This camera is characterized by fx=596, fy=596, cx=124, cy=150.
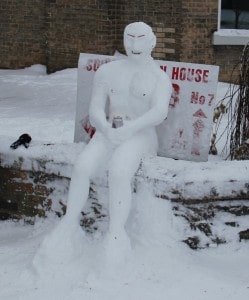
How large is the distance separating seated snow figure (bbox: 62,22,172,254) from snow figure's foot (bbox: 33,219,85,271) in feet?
0.18

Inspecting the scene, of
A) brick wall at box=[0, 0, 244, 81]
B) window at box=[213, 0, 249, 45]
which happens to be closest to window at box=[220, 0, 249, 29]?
window at box=[213, 0, 249, 45]

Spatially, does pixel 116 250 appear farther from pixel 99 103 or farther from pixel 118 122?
pixel 99 103

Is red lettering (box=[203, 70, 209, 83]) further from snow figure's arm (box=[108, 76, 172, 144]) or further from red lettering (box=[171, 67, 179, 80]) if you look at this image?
snow figure's arm (box=[108, 76, 172, 144])

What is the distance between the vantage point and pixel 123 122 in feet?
13.3

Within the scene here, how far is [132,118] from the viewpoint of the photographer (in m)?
4.22

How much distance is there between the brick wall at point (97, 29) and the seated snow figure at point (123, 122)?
19.3 ft

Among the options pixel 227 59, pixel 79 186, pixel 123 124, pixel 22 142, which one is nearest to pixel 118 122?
pixel 123 124

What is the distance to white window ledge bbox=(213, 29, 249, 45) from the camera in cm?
994

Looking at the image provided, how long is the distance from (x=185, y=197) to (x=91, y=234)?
29.9 inches

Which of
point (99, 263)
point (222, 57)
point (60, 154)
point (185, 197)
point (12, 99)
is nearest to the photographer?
point (99, 263)

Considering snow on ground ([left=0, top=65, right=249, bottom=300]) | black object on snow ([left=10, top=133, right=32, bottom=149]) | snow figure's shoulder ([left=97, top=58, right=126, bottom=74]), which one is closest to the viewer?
snow on ground ([left=0, top=65, right=249, bottom=300])

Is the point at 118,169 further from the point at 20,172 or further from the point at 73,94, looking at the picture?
the point at 73,94

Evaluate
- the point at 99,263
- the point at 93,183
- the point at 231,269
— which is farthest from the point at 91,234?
the point at 231,269

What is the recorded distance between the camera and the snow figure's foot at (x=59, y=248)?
12.5 ft
